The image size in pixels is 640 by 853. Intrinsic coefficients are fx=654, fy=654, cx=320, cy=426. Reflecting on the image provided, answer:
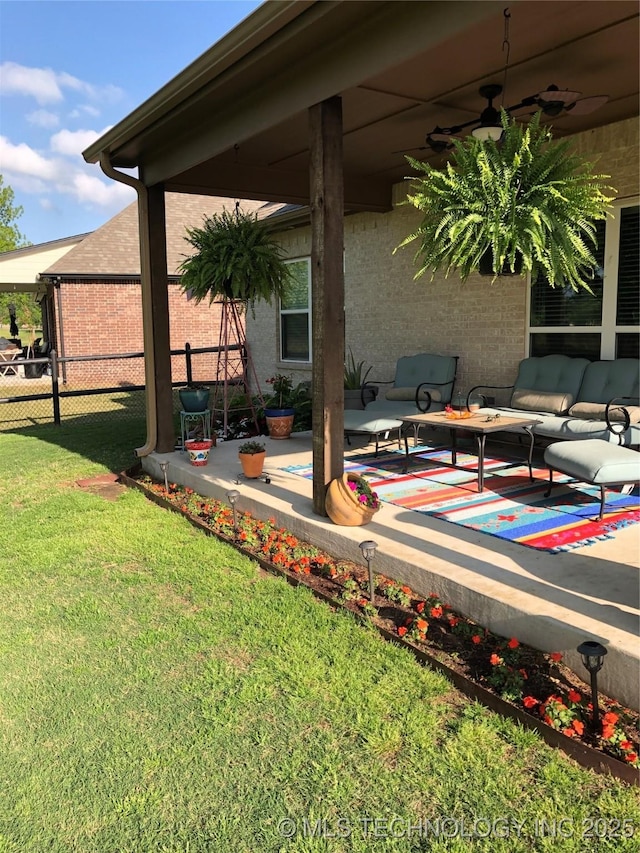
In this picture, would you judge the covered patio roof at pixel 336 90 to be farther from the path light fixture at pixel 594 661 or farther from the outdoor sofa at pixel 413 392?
the path light fixture at pixel 594 661

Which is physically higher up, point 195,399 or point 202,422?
point 195,399

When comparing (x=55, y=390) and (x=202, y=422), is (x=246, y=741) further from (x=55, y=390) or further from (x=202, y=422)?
(x=55, y=390)

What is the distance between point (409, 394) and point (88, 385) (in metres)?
10.5

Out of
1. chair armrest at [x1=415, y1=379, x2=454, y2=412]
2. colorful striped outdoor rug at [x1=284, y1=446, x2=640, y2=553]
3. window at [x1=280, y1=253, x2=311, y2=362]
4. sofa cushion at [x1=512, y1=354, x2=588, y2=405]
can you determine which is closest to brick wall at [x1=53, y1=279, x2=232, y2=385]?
window at [x1=280, y1=253, x2=311, y2=362]

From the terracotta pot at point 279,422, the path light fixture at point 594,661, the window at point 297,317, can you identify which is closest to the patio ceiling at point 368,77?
the terracotta pot at point 279,422

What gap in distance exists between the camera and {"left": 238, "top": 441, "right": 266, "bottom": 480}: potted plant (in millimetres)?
5227

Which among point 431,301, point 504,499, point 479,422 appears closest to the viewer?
point 504,499

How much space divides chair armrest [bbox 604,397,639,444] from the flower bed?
2.24 m

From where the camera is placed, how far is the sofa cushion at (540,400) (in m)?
5.64

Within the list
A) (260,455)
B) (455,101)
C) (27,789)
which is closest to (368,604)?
(27,789)

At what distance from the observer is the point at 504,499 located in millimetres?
4453

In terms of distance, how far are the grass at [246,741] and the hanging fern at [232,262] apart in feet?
12.7

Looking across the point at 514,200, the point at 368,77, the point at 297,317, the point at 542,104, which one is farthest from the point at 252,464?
the point at 297,317

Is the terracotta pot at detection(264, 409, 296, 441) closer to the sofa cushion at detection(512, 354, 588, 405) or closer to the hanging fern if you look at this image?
the hanging fern
